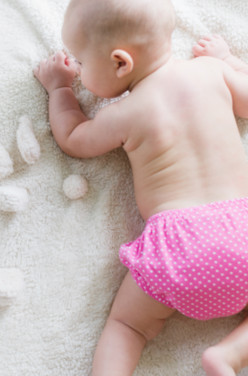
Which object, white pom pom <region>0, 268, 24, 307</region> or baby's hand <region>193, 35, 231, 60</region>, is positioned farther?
baby's hand <region>193, 35, 231, 60</region>

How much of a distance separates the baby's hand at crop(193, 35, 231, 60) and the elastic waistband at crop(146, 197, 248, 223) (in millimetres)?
371

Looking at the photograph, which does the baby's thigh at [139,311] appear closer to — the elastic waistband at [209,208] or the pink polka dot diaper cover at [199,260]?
the pink polka dot diaper cover at [199,260]

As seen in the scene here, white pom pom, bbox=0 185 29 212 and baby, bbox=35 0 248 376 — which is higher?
baby, bbox=35 0 248 376

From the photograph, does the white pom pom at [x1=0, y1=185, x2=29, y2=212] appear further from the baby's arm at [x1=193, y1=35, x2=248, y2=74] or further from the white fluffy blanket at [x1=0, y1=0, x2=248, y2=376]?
the baby's arm at [x1=193, y1=35, x2=248, y2=74]

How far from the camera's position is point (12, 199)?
1.08 metres

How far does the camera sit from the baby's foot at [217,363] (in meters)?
0.93

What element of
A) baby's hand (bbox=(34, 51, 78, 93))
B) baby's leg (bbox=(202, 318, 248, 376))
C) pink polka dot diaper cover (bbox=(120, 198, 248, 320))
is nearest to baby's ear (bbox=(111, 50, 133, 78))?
baby's hand (bbox=(34, 51, 78, 93))

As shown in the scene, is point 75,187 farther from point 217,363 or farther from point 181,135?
point 217,363

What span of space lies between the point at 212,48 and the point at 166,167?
1.13 ft

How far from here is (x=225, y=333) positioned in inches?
43.9

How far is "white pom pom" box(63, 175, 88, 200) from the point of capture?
3.66 ft

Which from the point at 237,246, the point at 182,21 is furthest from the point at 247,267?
the point at 182,21

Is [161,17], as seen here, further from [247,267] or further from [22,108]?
[247,267]

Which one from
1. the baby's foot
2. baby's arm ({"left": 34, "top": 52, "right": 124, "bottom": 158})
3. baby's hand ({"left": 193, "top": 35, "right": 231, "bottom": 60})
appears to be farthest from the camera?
baby's hand ({"left": 193, "top": 35, "right": 231, "bottom": 60})
